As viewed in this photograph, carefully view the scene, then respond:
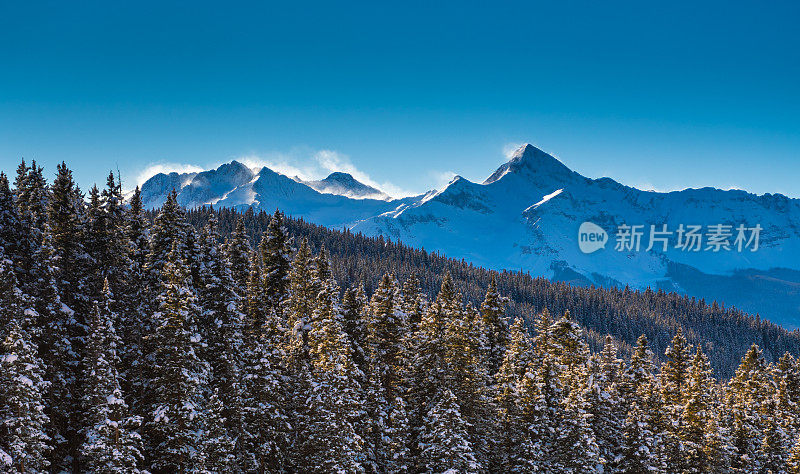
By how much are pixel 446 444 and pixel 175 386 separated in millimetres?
18000

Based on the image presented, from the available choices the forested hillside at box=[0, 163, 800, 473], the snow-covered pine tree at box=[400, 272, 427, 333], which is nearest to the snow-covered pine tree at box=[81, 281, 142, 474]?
the forested hillside at box=[0, 163, 800, 473]

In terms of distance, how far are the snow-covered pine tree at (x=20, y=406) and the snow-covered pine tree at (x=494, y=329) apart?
34.3 metres

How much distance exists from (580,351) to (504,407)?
43.8 ft

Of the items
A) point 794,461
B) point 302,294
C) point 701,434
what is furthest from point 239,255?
point 794,461

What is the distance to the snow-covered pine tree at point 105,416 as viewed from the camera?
109 feet

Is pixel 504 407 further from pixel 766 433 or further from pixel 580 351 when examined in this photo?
pixel 766 433

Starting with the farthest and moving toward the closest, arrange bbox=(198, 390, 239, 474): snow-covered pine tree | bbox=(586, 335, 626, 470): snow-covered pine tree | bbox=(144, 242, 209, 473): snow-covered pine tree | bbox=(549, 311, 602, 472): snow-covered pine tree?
bbox=(586, 335, 626, 470): snow-covered pine tree → bbox=(549, 311, 602, 472): snow-covered pine tree → bbox=(198, 390, 239, 474): snow-covered pine tree → bbox=(144, 242, 209, 473): snow-covered pine tree

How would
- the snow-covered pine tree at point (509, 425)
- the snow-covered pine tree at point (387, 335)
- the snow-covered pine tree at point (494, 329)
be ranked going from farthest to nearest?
1. the snow-covered pine tree at point (494, 329)
2. the snow-covered pine tree at point (387, 335)
3. the snow-covered pine tree at point (509, 425)

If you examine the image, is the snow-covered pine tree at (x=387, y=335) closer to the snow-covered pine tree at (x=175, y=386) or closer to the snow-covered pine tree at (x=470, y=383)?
the snow-covered pine tree at (x=470, y=383)

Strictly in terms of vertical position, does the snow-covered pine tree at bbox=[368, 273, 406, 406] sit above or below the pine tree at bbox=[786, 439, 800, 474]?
above

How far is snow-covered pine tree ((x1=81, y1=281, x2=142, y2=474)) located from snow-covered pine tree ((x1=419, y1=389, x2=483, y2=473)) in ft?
60.5

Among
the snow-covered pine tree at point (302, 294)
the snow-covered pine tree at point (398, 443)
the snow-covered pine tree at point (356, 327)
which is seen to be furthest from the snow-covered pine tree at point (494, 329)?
the snow-covered pine tree at point (302, 294)

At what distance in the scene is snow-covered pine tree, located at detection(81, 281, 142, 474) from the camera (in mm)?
33291

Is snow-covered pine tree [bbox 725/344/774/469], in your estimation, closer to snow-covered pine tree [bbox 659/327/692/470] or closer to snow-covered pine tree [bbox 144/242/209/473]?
snow-covered pine tree [bbox 659/327/692/470]
